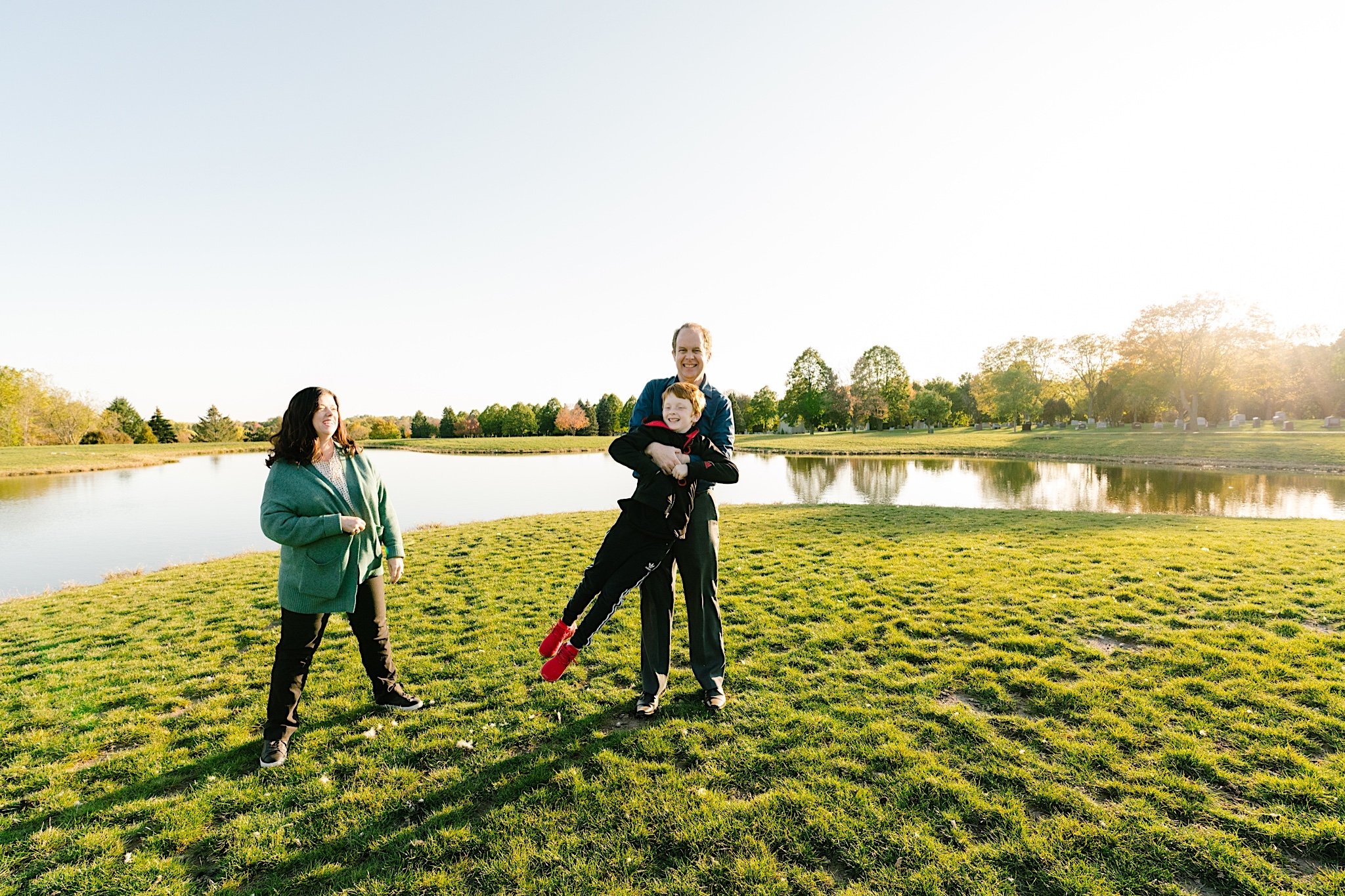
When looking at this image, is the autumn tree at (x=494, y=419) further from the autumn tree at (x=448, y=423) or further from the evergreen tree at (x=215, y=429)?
the evergreen tree at (x=215, y=429)

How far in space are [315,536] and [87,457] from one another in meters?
57.6

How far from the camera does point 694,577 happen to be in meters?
4.00

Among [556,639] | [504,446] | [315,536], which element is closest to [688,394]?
[556,639]

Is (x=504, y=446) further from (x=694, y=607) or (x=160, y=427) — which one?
(x=694, y=607)

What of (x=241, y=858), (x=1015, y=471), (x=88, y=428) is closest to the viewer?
(x=241, y=858)

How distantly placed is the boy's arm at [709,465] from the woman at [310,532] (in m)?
2.26

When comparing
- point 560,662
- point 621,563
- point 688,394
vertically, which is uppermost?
point 688,394

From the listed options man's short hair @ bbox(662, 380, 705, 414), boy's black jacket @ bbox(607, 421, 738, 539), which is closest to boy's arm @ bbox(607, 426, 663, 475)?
boy's black jacket @ bbox(607, 421, 738, 539)

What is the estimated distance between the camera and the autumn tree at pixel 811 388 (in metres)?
73.7

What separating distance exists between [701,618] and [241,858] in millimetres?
2886

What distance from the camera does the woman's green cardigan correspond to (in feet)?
11.5

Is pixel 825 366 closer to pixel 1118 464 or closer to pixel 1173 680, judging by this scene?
pixel 1118 464

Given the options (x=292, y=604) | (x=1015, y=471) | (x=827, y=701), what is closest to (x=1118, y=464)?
(x=1015, y=471)

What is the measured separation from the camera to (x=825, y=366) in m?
75.2
